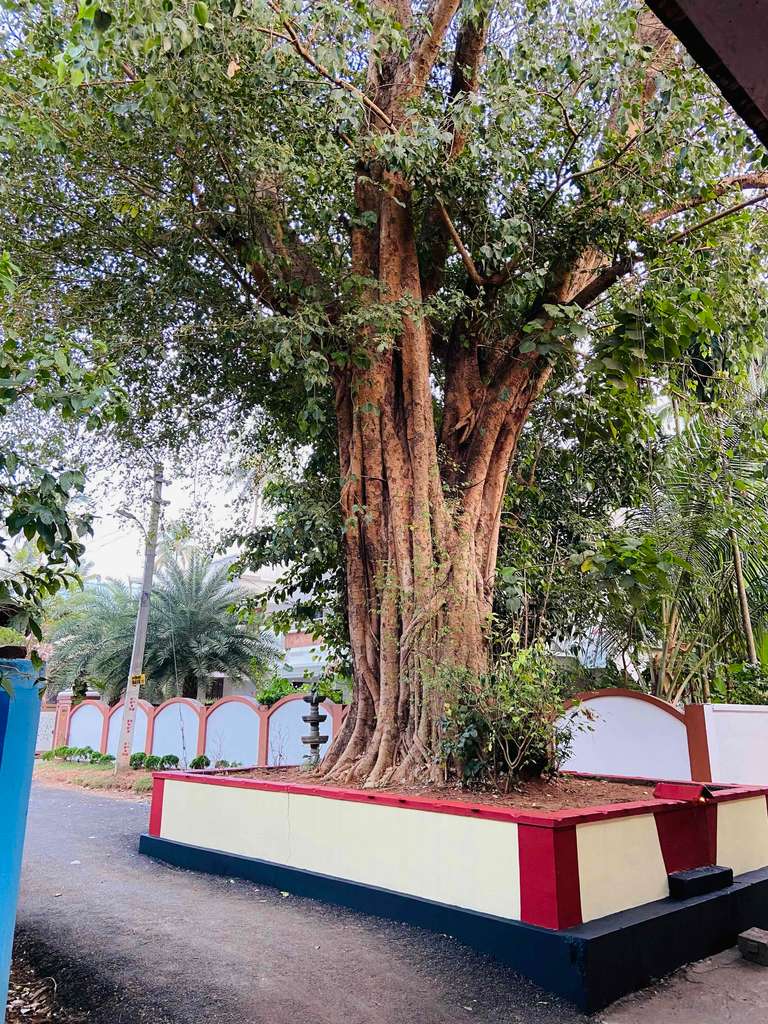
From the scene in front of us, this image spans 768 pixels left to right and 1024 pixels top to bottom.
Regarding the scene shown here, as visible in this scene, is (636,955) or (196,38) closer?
(636,955)

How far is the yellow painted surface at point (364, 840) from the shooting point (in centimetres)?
417

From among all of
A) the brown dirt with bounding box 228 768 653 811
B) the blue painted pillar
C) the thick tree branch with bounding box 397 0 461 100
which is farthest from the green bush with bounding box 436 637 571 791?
the thick tree branch with bounding box 397 0 461 100

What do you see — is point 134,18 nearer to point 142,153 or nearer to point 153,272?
point 142,153

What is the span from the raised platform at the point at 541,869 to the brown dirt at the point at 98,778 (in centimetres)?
720

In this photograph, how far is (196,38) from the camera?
5102 millimetres

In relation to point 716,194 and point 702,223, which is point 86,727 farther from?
point 716,194

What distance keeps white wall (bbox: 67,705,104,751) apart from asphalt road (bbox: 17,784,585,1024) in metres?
12.3

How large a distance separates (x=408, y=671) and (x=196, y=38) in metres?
4.78

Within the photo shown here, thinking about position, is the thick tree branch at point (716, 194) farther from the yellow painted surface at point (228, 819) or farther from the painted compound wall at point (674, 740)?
the yellow painted surface at point (228, 819)

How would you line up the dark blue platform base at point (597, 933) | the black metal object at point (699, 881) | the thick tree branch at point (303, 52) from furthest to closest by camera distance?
the thick tree branch at point (303, 52) → the black metal object at point (699, 881) → the dark blue platform base at point (597, 933)

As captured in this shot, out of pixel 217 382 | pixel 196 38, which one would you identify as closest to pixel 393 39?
pixel 196 38

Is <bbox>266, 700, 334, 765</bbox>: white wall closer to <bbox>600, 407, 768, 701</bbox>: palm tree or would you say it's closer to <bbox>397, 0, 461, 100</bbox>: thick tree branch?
<bbox>600, 407, 768, 701</bbox>: palm tree

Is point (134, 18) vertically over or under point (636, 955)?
over

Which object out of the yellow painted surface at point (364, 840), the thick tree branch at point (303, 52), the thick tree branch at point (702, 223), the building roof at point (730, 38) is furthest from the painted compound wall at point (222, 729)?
the building roof at point (730, 38)
